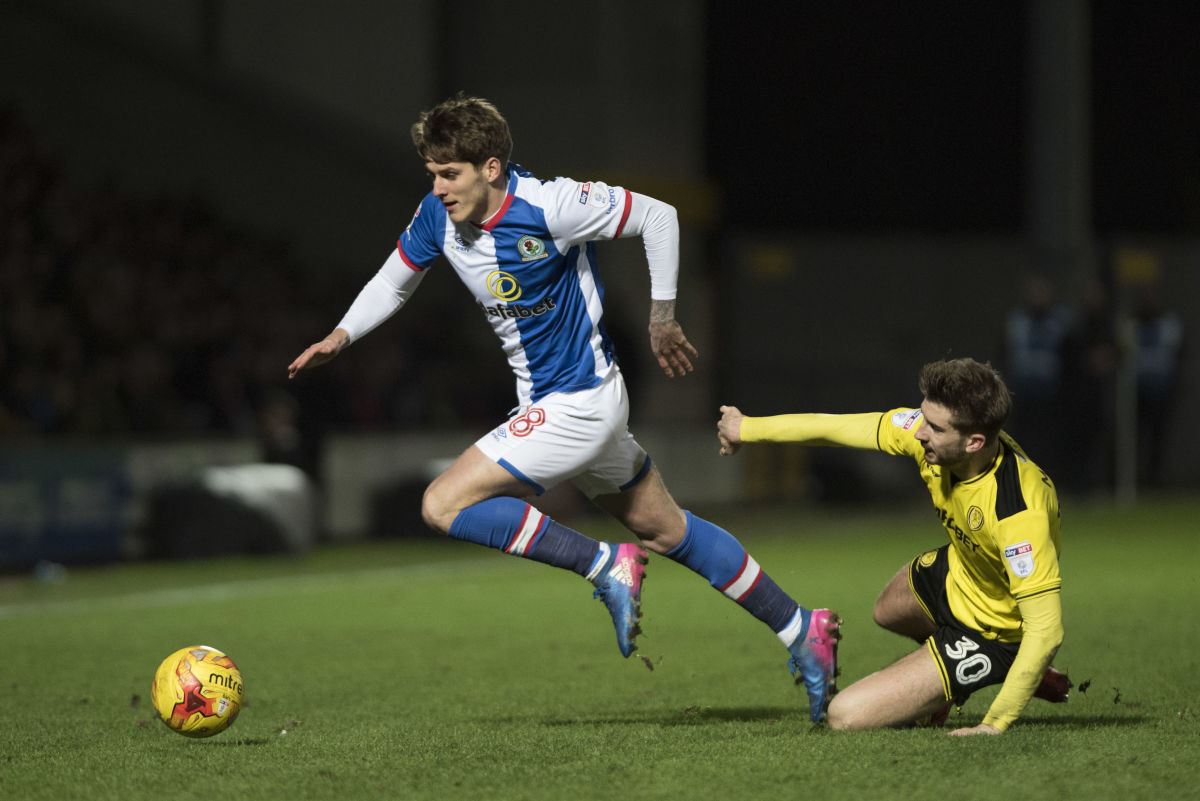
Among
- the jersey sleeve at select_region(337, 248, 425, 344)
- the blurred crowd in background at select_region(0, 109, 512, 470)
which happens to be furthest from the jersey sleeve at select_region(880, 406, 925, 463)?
the blurred crowd in background at select_region(0, 109, 512, 470)

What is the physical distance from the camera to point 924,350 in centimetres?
1898

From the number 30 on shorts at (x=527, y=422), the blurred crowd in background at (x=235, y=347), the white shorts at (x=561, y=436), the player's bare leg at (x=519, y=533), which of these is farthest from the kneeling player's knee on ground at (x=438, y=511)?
the blurred crowd in background at (x=235, y=347)

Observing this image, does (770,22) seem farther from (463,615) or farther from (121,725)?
(121,725)

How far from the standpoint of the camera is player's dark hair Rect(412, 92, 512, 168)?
523 cm

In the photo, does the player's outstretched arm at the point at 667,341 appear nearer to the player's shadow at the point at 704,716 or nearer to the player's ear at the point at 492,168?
the player's ear at the point at 492,168

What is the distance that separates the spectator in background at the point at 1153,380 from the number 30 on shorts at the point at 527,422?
40.5 ft

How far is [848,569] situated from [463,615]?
120 inches

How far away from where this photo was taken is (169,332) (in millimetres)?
14062

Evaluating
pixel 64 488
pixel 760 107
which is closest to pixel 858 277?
pixel 760 107

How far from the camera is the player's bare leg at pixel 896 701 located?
5.24 meters

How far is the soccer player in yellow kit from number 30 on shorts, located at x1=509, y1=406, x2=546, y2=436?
0.61 meters

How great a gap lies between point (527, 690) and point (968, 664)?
2.05 m

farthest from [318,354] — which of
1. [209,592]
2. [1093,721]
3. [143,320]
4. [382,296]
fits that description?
[143,320]

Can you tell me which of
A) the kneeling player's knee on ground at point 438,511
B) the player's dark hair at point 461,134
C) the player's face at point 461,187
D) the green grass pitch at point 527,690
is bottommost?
the green grass pitch at point 527,690
